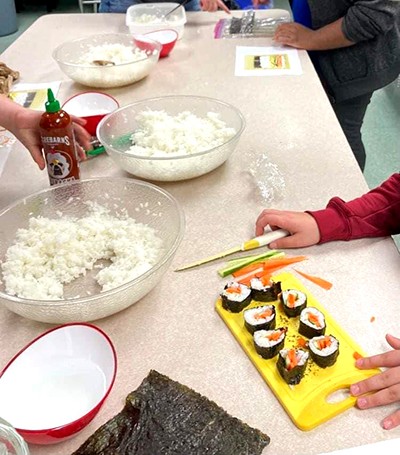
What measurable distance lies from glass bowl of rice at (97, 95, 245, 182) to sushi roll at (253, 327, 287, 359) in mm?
552

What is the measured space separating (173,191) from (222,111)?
36cm

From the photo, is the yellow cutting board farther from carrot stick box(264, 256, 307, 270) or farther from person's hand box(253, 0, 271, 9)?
person's hand box(253, 0, 271, 9)

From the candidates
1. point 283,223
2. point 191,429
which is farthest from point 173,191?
point 191,429

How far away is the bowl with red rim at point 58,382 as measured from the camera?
0.77 m

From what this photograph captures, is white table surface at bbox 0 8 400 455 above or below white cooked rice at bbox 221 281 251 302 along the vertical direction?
below

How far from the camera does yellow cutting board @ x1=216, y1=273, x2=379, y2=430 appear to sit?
79 cm

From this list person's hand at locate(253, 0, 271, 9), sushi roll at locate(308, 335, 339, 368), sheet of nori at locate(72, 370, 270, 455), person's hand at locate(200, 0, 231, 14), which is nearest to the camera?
sheet of nori at locate(72, 370, 270, 455)

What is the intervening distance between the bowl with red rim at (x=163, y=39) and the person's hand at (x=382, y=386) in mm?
1560

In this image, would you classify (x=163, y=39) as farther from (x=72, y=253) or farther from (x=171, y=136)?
(x=72, y=253)

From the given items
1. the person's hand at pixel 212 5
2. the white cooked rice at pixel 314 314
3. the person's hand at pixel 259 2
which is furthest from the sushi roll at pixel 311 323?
the person's hand at pixel 259 2

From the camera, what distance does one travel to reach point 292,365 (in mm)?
823

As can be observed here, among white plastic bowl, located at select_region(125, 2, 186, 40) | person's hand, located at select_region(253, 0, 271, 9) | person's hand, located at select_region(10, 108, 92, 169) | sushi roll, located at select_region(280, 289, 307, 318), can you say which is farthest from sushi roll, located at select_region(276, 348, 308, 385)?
person's hand, located at select_region(253, 0, 271, 9)

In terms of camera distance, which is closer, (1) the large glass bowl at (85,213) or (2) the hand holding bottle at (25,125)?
(1) the large glass bowl at (85,213)

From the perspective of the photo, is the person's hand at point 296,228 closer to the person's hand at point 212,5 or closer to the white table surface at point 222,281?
the white table surface at point 222,281
